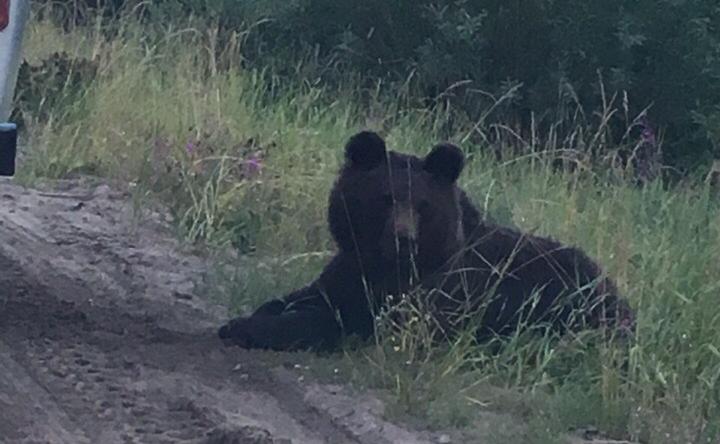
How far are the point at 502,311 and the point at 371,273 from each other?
0.54 meters

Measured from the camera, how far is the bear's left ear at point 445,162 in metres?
6.20

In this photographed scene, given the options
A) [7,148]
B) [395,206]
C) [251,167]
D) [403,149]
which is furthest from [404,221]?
[403,149]

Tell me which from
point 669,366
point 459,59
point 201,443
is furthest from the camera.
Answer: point 459,59

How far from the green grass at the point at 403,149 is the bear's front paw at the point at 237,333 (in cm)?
39

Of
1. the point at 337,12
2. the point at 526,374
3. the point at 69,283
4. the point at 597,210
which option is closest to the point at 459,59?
the point at 337,12

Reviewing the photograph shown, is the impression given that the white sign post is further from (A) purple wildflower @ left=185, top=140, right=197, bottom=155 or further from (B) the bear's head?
(A) purple wildflower @ left=185, top=140, right=197, bottom=155

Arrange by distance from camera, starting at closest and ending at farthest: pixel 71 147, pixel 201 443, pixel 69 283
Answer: pixel 201 443
pixel 69 283
pixel 71 147

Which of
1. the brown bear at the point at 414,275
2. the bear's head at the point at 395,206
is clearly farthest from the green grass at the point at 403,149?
the bear's head at the point at 395,206

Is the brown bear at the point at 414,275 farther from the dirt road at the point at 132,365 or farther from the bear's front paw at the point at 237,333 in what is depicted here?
the dirt road at the point at 132,365

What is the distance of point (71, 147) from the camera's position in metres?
10.1

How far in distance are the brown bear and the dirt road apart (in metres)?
0.30

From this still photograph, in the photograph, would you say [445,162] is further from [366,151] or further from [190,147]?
[190,147]

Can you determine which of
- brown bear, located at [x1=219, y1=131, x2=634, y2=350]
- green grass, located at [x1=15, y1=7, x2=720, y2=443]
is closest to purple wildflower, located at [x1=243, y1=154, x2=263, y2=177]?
green grass, located at [x1=15, y1=7, x2=720, y2=443]

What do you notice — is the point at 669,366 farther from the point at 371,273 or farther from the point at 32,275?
the point at 32,275
